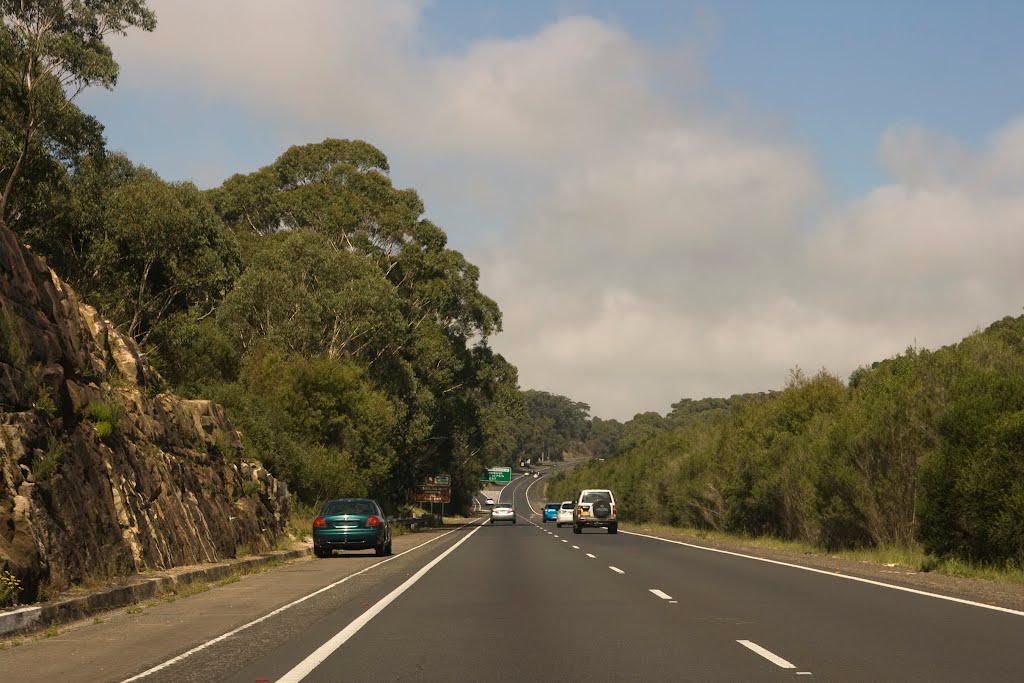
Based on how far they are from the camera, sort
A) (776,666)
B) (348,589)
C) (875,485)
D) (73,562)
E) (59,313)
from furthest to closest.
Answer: (875,485) < (59,313) < (348,589) < (73,562) < (776,666)

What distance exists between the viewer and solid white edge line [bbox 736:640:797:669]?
33.9 feet

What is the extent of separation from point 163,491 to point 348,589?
628cm

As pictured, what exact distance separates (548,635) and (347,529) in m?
19.6

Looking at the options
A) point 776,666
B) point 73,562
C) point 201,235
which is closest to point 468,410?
point 201,235

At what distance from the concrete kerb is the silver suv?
2963 centimetres

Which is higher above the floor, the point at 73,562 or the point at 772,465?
the point at 772,465

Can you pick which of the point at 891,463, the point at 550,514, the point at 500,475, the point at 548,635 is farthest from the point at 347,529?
the point at 500,475

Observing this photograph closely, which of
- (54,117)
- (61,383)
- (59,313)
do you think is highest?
(54,117)

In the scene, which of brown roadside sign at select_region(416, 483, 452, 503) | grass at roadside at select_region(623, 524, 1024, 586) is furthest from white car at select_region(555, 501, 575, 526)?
grass at roadside at select_region(623, 524, 1024, 586)

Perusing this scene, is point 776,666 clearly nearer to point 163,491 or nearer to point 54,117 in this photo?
point 163,491

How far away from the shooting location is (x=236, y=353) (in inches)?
2552

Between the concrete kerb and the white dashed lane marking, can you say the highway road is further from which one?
the concrete kerb

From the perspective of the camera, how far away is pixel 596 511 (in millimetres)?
54562

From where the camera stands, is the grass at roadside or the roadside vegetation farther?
the roadside vegetation
